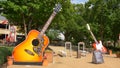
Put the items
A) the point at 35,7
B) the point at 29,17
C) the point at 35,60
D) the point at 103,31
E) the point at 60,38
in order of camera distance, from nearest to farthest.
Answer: the point at 35,60 → the point at 35,7 → the point at 29,17 → the point at 103,31 → the point at 60,38

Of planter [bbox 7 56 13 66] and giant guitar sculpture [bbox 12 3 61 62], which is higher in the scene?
giant guitar sculpture [bbox 12 3 61 62]

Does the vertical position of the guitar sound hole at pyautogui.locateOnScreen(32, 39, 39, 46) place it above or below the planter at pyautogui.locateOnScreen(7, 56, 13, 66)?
above

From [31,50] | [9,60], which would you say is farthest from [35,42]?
[9,60]

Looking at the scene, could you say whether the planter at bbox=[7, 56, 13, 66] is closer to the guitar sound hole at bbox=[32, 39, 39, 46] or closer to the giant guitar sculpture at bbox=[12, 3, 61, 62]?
the giant guitar sculpture at bbox=[12, 3, 61, 62]

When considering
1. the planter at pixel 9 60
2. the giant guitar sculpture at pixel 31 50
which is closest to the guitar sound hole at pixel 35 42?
the giant guitar sculpture at pixel 31 50

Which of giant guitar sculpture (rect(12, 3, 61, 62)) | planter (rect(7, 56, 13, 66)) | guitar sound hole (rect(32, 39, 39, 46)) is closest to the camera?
planter (rect(7, 56, 13, 66))

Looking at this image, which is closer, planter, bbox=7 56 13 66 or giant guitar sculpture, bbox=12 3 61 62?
planter, bbox=7 56 13 66

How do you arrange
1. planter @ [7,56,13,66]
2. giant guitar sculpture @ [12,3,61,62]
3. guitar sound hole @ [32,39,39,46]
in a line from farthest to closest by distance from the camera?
guitar sound hole @ [32,39,39,46], giant guitar sculpture @ [12,3,61,62], planter @ [7,56,13,66]

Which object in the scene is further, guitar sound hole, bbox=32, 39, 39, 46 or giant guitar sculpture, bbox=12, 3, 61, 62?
guitar sound hole, bbox=32, 39, 39, 46

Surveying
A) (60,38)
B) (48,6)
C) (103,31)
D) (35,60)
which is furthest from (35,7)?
(60,38)

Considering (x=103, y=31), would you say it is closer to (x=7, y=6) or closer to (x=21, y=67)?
(x=7, y=6)

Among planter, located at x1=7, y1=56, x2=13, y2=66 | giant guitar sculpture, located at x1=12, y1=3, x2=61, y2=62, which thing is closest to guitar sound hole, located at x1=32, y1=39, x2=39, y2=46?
giant guitar sculpture, located at x1=12, y1=3, x2=61, y2=62

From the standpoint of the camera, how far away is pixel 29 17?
116 feet

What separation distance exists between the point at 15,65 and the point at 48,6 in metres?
12.2
